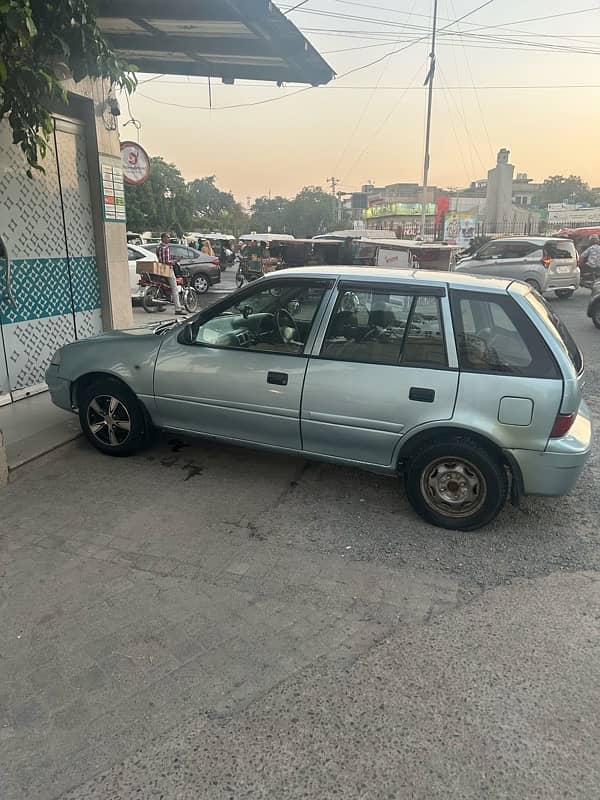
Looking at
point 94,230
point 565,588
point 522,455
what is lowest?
point 565,588

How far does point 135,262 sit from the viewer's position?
14656 millimetres

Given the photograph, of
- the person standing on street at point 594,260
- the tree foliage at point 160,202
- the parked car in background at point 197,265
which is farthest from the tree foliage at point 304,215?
the person standing on street at point 594,260

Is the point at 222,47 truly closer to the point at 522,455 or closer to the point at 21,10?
the point at 21,10

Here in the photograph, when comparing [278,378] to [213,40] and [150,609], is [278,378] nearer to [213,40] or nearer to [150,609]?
[150,609]

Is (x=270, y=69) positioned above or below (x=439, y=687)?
above

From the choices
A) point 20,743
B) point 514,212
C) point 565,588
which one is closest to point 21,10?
point 20,743

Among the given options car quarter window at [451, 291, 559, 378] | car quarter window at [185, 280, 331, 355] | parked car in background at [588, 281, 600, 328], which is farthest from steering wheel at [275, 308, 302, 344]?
parked car in background at [588, 281, 600, 328]

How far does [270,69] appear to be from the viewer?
6.78m

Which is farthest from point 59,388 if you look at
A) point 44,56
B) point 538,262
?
point 538,262

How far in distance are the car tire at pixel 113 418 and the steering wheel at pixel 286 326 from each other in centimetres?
137

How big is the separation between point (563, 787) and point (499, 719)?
0.32 metres

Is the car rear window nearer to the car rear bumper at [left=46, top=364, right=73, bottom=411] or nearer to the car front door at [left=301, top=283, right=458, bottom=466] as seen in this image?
the car front door at [left=301, top=283, right=458, bottom=466]

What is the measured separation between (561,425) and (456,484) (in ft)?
2.44

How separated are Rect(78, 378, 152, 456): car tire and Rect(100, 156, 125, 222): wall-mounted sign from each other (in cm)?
352
